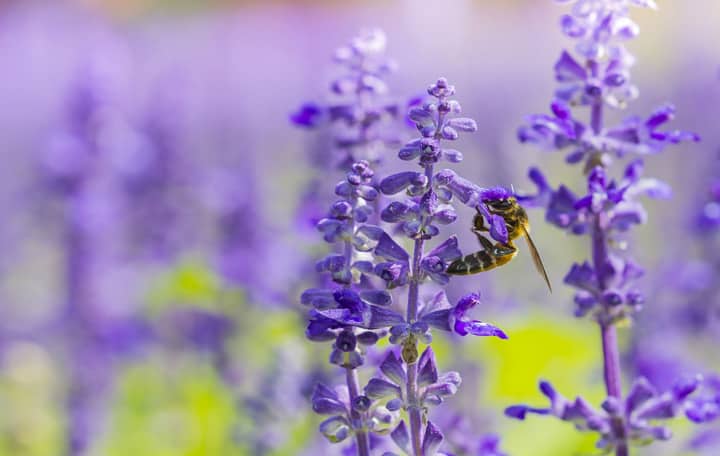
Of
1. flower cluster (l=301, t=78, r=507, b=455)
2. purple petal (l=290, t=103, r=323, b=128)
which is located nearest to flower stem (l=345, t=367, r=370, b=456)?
flower cluster (l=301, t=78, r=507, b=455)

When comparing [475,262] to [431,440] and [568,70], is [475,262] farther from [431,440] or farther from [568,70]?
[568,70]

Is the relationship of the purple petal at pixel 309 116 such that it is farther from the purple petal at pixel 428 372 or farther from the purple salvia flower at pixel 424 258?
the purple petal at pixel 428 372

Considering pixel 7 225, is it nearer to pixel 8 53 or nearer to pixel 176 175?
pixel 176 175

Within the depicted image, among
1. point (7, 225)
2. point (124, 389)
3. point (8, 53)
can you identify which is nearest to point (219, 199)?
point (124, 389)

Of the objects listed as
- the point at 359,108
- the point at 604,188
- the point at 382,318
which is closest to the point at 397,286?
the point at 382,318

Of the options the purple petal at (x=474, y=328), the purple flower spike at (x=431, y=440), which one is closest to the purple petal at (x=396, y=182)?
the purple petal at (x=474, y=328)
